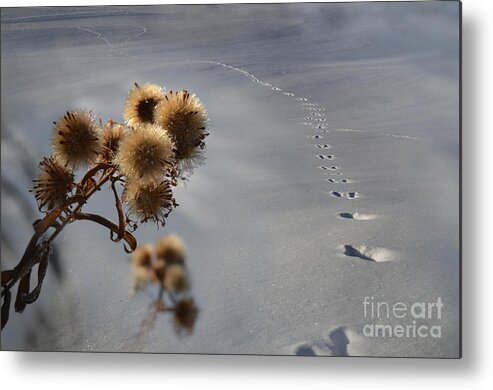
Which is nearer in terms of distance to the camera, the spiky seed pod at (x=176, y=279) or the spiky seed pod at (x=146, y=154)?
the spiky seed pod at (x=146, y=154)

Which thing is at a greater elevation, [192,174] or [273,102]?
[273,102]

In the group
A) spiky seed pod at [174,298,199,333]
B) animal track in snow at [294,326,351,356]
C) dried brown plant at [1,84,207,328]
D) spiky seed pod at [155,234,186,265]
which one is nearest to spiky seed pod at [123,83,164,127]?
dried brown plant at [1,84,207,328]

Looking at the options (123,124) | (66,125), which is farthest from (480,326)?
(66,125)

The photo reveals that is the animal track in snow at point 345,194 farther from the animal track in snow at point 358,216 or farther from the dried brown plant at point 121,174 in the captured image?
the dried brown plant at point 121,174

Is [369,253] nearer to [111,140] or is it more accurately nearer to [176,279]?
[176,279]

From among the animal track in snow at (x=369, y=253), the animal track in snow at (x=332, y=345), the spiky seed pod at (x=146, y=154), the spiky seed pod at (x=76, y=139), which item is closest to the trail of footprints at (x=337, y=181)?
the animal track in snow at (x=369, y=253)

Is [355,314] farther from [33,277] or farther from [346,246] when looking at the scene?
[33,277]
